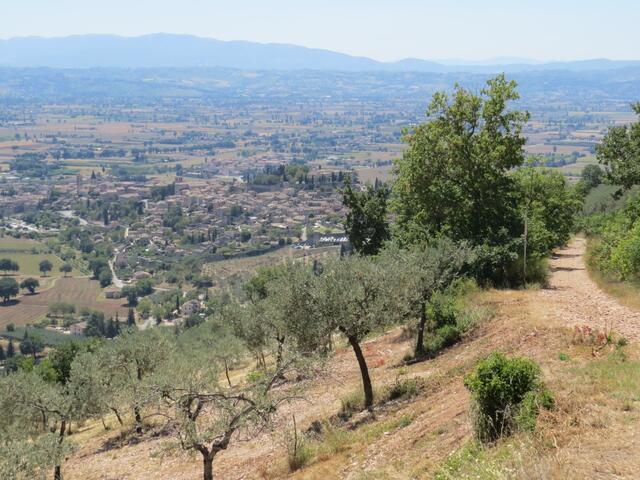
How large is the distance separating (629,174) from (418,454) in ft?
61.0

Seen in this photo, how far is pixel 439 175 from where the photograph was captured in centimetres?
2236

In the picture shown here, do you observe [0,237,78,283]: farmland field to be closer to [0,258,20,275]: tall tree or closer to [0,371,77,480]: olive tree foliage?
[0,258,20,275]: tall tree

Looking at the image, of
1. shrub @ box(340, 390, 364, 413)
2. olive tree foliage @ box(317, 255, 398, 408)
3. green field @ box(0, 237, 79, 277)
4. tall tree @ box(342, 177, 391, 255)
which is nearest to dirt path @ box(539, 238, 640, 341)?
olive tree foliage @ box(317, 255, 398, 408)

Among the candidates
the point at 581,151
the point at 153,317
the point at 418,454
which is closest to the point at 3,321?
the point at 153,317

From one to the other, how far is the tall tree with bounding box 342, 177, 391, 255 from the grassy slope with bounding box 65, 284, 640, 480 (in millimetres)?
9243

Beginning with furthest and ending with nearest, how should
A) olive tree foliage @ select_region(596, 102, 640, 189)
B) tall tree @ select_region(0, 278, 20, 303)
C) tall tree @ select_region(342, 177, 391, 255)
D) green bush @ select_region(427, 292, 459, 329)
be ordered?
tall tree @ select_region(0, 278, 20, 303) → tall tree @ select_region(342, 177, 391, 255) → olive tree foliage @ select_region(596, 102, 640, 189) → green bush @ select_region(427, 292, 459, 329)

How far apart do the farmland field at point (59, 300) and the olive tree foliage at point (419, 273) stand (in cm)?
6578

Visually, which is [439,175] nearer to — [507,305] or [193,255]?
[507,305]

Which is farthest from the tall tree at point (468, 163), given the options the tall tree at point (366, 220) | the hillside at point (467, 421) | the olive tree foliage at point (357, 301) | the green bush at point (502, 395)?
the green bush at point (502, 395)

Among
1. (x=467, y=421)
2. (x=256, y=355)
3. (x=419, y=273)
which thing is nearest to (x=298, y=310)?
(x=419, y=273)

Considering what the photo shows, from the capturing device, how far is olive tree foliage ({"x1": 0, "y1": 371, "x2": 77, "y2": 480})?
543 inches

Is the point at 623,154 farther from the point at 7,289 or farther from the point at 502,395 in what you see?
the point at 7,289

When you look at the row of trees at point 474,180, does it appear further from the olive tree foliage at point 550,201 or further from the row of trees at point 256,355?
the olive tree foliage at point 550,201

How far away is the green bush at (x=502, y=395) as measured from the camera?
884cm
